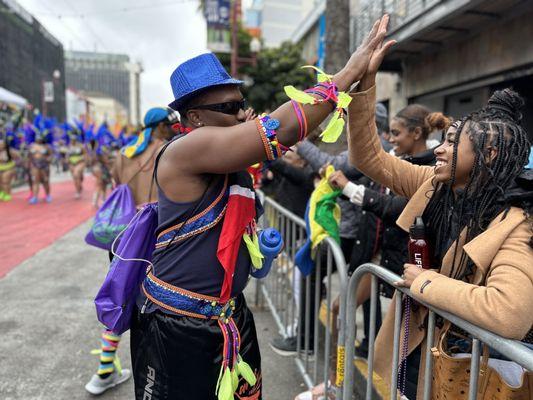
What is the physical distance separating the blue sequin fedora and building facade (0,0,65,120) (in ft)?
126

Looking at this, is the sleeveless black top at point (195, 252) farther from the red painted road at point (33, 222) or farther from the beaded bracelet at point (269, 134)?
the red painted road at point (33, 222)

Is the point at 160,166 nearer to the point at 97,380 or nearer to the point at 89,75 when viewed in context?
the point at 97,380

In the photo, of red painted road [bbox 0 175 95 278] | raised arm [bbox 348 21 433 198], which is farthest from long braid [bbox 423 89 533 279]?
red painted road [bbox 0 175 95 278]

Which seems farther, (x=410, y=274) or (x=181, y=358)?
(x=181, y=358)

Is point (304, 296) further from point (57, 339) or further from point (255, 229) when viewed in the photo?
point (57, 339)

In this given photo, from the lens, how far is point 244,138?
5.00 feet

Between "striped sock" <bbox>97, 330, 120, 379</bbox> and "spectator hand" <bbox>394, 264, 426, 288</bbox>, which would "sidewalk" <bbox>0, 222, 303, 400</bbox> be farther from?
"spectator hand" <bbox>394, 264, 426, 288</bbox>

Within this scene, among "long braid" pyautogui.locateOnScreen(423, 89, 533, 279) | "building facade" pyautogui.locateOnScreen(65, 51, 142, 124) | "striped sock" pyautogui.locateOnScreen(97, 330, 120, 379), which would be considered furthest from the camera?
"building facade" pyautogui.locateOnScreen(65, 51, 142, 124)

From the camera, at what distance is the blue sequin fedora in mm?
1704

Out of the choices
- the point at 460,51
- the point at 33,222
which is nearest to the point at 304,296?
the point at 460,51

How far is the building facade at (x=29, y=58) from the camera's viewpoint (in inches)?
1425

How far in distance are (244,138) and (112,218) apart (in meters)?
2.03

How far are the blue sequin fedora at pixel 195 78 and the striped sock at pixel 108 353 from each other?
2011 millimetres

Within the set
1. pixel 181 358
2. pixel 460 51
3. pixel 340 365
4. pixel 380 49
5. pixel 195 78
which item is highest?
pixel 460 51
